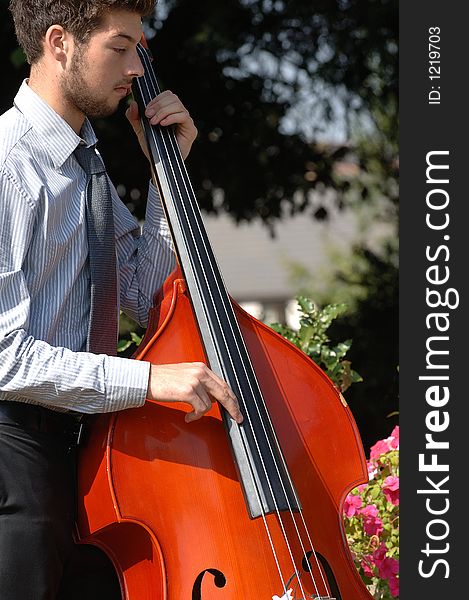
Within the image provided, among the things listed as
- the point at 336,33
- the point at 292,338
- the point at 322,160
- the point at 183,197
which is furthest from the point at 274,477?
the point at 322,160

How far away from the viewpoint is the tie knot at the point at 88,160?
2186mm

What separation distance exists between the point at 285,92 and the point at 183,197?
4732 mm

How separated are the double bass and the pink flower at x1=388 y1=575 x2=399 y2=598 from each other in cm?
72

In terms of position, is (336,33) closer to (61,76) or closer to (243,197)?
(243,197)

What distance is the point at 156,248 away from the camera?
2479 millimetres

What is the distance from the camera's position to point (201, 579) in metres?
2.01

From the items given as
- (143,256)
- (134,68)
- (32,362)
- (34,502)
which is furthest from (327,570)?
(134,68)

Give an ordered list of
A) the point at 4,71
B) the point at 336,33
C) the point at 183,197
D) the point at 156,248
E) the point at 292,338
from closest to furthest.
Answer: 1. the point at 183,197
2. the point at 156,248
3. the point at 292,338
4. the point at 4,71
5. the point at 336,33

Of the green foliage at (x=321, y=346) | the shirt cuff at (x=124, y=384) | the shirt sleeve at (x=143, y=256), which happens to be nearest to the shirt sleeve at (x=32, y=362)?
the shirt cuff at (x=124, y=384)

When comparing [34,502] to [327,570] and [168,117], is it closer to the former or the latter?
[327,570]

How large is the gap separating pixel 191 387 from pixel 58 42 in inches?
31.1

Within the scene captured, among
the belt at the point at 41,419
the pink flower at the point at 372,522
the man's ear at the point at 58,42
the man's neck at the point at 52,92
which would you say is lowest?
the pink flower at the point at 372,522

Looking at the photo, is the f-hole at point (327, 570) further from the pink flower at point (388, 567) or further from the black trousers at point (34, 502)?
the pink flower at point (388, 567)

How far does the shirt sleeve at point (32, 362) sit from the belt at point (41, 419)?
38 mm
